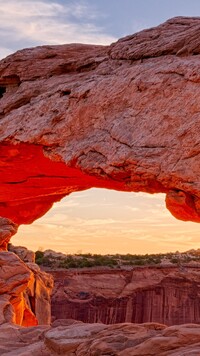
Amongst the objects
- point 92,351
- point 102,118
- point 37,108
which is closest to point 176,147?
point 102,118

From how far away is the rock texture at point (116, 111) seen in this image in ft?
29.9

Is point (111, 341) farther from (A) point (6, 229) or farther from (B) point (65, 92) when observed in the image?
(A) point (6, 229)

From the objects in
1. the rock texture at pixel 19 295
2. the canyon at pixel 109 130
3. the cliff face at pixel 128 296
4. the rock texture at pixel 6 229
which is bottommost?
the cliff face at pixel 128 296

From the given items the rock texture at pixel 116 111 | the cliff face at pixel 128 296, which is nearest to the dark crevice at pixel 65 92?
the rock texture at pixel 116 111

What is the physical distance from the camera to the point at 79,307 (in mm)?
42125

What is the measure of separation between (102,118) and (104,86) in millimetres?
602

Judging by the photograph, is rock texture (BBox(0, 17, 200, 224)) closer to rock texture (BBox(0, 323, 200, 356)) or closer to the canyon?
the canyon

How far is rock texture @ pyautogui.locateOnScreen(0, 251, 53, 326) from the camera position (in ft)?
58.3

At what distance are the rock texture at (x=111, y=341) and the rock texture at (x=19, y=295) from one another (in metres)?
3.75

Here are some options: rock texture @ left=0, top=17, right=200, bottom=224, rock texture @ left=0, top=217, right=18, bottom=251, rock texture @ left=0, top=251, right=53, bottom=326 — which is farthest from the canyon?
rock texture @ left=0, top=217, right=18, bottom=251

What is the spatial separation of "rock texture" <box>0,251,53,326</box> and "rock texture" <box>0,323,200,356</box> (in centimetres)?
375

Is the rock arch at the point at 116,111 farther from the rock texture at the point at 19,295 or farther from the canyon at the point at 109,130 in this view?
the rock texture at the point at 19,295

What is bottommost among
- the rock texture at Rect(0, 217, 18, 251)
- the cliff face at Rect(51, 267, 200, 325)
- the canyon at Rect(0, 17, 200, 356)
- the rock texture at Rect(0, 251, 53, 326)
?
the cliff face at Rect(51, 267, 200, 325)

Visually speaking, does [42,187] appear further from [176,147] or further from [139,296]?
[139,296]
